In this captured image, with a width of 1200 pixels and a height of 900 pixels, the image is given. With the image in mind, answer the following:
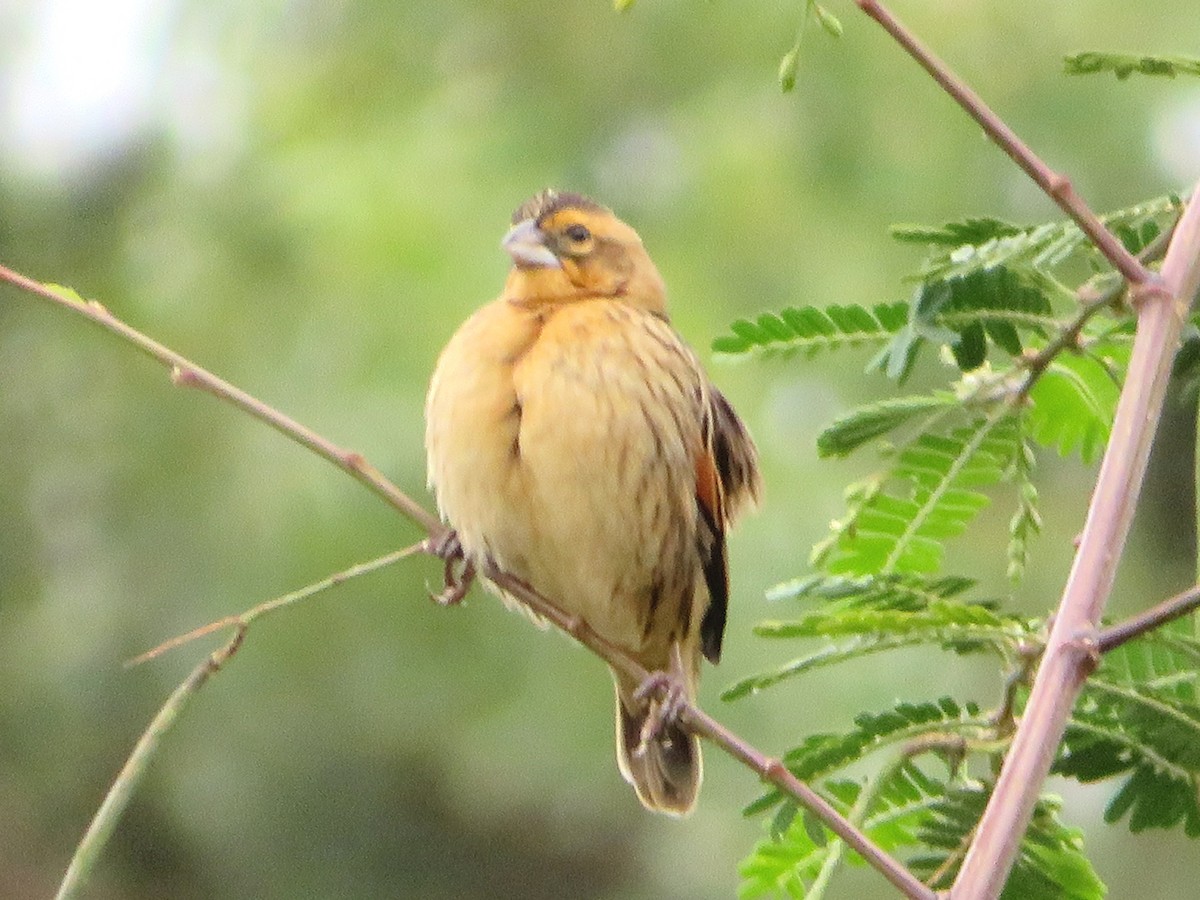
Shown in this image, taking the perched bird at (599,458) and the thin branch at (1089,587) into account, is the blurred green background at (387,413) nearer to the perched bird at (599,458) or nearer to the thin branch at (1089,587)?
the perched bird at (599,458)

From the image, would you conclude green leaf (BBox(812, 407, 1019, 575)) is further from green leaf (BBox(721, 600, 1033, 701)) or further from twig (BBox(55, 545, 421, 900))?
twig (BBox(55, 545, 421, 900))

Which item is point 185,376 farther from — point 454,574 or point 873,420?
point 454,574

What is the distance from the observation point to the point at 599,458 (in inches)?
107

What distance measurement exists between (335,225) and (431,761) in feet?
5.85

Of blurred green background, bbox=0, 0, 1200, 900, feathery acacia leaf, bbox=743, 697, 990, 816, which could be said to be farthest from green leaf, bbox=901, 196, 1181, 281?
blurred green background, bbox=0, 0, 1200, 900

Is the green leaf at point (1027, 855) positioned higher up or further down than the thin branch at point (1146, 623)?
higher up

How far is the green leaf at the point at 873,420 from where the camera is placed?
188 centimetres

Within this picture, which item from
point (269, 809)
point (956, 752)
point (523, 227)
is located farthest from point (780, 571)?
point (956, 752)

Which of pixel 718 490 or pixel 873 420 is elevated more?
pixel 718 490

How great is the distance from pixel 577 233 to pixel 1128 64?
5.47 feet

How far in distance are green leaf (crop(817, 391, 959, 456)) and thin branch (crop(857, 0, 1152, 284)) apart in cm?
48

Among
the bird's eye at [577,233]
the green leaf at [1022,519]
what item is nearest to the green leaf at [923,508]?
the green leaf at [1022,519]

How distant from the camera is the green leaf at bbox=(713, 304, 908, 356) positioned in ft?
6.39

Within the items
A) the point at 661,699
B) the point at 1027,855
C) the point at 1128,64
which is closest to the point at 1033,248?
the point at 1128,64
